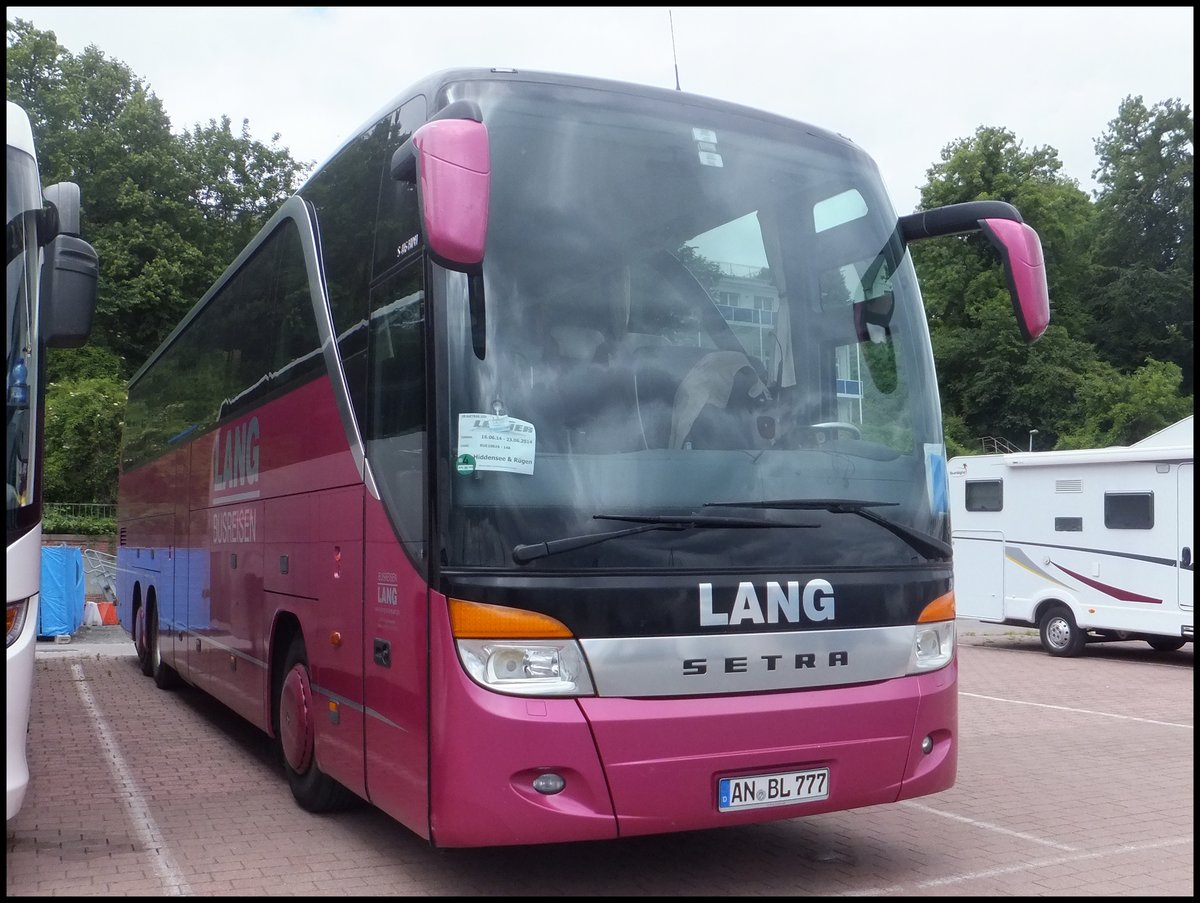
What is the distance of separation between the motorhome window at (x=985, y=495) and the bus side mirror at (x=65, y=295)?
1573 centimetres

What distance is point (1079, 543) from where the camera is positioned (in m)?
17.7

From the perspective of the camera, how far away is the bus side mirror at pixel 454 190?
462cm

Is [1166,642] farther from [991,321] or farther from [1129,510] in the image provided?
[991,321]

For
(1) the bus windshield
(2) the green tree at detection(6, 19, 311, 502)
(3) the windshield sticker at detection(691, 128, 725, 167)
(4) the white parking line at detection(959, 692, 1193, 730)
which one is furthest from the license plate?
(2) the green tree at detection(6, 19, 311, 502)

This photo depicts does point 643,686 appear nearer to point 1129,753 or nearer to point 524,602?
point 524,602

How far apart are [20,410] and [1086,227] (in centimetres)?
5623

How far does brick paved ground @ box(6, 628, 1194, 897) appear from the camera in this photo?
574 cm

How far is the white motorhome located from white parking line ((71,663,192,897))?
10062 mm

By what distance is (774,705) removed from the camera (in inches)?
207

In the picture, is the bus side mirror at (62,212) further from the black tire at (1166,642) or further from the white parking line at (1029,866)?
the black tire at (1166,642)

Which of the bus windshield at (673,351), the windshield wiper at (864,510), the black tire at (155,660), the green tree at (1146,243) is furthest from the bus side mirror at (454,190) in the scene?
the green tree at (1146,243)

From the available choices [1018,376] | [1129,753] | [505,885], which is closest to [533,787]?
[505,885]

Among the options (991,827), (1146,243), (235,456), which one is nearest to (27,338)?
(235,456)

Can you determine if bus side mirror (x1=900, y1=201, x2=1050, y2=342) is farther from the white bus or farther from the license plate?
the white bus
